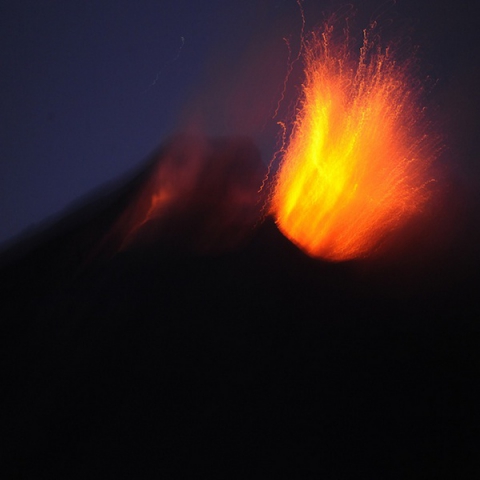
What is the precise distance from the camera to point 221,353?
4.63m

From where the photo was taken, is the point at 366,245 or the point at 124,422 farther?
the point at 366,245

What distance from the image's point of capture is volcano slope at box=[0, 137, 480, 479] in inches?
151

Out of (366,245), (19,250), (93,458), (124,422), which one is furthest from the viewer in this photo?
(19,250)

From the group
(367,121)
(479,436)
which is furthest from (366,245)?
(479,436)

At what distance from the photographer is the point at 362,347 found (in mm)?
4656

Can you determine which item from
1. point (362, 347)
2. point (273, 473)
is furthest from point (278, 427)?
point (362, 347)


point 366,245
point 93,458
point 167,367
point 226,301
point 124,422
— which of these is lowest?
point 93,458

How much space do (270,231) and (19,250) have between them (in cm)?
412

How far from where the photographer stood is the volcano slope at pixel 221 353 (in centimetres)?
382

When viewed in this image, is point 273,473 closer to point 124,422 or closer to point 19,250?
point 124,422

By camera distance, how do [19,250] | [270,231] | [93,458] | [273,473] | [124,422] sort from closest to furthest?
[273,473] < [93,458] < [124,422] < [270,231] < [19,250]

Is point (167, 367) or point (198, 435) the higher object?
point (167, 367)

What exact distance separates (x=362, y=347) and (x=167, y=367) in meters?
2.31

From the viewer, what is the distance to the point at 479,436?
152 inches
